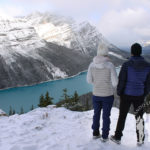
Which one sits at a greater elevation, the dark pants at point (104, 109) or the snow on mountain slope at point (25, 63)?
the dark pants at point (104, 109)

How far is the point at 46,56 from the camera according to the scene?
19088 centimetres

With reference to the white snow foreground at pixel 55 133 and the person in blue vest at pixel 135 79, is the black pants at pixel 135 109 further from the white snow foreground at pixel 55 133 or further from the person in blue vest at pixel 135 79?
the white snow foreground at pixel 55 133

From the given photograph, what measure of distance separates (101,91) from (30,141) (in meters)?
2.76

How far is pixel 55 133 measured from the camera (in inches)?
285

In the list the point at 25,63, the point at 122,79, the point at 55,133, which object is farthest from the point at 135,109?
the point at 25,63

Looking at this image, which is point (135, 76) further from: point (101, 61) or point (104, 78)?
point (101, 61)

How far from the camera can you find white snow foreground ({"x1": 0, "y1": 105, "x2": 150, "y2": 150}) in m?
6.02

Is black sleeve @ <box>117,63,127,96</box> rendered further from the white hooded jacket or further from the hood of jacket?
the hood of jacket

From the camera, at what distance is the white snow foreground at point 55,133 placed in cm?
602

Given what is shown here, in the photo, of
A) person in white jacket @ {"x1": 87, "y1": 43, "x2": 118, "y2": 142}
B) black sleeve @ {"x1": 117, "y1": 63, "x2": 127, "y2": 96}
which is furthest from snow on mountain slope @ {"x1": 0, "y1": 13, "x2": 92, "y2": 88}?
black sleeve @ {"x1": 117, "y1": 63, "x2": 127, "y2": 96}

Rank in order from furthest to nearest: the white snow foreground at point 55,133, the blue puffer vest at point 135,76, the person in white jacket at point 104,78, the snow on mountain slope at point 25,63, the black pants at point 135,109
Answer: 1. the snow on mountain slope at point 25,63
2. the white snow foreground at point 55,133
3. the person in white jacket at point 104,78
4. the black pants at point 135,109
5. the blue puffer vest at point 135,76

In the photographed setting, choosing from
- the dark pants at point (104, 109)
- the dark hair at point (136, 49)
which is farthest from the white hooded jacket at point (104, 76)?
the dark hair at point (136, 49)

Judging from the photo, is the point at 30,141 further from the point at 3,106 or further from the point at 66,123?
the point at 3,106

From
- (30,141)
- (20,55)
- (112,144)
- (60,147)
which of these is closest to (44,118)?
(30,141)
